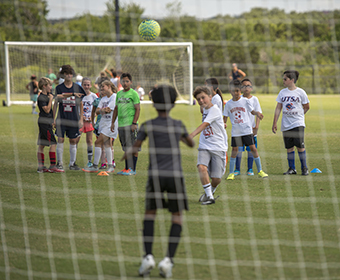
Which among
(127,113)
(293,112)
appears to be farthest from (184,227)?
(293,112)

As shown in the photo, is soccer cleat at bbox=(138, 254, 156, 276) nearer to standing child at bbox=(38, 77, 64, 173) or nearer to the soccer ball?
standing child at bbox=(38, 77, 64, 173)

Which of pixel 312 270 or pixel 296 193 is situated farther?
pixel 296 193

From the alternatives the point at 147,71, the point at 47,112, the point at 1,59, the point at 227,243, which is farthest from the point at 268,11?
the point at 227,243

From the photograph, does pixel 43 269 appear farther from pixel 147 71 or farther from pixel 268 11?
pixel 268 11

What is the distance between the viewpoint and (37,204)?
5379 millimetres

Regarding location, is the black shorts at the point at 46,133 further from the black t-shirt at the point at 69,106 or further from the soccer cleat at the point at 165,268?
the soccer cleat at the point at 165,268

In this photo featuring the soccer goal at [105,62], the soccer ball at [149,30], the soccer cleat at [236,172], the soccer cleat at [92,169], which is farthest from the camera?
the soccer goal at [105,62]

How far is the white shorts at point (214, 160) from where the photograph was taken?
5.32 m

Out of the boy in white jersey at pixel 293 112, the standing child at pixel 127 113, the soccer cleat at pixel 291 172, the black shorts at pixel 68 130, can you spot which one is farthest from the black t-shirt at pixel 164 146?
the black shorts at pixel 68 130

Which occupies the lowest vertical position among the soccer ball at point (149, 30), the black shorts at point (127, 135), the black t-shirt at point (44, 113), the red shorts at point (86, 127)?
the black shorts at point (127, 135)

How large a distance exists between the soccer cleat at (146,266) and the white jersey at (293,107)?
4475 mm

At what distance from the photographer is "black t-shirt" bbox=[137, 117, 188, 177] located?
3531 millimetres

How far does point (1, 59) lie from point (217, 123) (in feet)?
75.3

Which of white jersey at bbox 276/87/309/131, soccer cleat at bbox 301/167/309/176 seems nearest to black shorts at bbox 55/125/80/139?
white jersey at bbox 276/87/309/131
